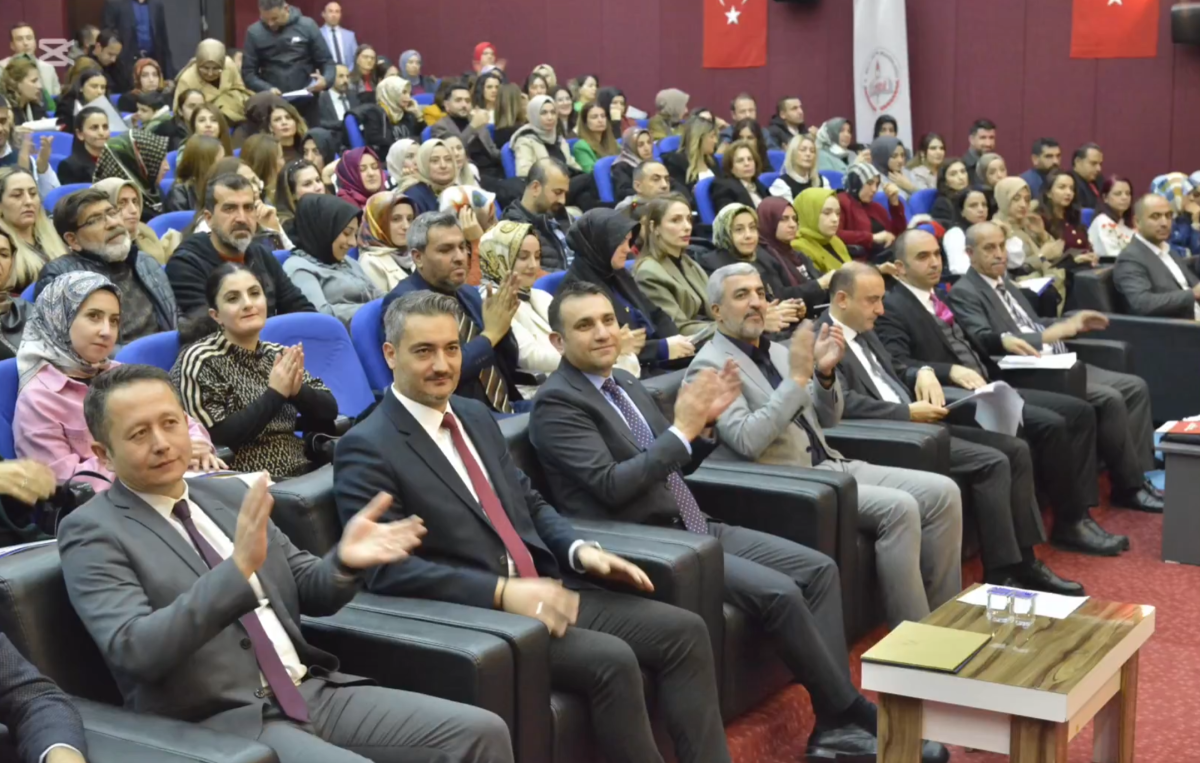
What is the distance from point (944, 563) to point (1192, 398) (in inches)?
102

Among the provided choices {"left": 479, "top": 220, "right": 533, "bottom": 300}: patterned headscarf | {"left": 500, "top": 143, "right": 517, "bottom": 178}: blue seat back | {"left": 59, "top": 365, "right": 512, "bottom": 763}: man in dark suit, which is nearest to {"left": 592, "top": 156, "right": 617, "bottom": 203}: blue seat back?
{"left": 500, "top": 143, "right": 517, "bottom": 178}: blue seat back

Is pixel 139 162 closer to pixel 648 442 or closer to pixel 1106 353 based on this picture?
pixel 648 442

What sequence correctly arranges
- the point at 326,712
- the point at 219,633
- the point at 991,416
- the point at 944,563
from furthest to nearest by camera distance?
the point at 991,416
the point at 944,563
the point at 326,712
the point at 219,633

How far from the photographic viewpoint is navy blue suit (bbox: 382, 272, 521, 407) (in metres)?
3.69

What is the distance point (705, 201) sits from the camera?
736 cm

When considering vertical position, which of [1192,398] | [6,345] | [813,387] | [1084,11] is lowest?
[1192,398]

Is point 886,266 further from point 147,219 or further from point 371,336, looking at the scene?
point 147,219

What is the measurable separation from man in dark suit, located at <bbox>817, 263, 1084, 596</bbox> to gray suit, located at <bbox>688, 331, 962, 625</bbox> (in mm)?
372

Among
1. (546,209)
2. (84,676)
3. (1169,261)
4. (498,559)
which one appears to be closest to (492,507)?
(498,559)

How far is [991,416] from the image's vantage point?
14.8 ft

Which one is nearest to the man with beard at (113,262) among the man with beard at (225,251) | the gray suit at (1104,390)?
the man with beard at (225,251)

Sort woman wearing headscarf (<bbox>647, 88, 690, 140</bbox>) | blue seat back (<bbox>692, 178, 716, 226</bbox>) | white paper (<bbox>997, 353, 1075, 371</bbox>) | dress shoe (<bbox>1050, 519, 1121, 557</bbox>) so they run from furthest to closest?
1. woman wearing headscarf (<bbox>647, 88, 690, 140</bbox>)
2. blue seat back (<bbox>692, 178, 716, 226</bbox>)
3. white paper (<bbox>997, 353, 1075, 371</bbox>)
4. dress shoe (<bbox>1050, 519, 1121, 557</bbox>)

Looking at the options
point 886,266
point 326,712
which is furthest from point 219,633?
point 886,266

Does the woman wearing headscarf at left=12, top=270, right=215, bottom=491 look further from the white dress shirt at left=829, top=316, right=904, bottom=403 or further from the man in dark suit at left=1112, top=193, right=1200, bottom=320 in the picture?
the man in dark suit at left=1112, top=193, right=1200, bottom=320
